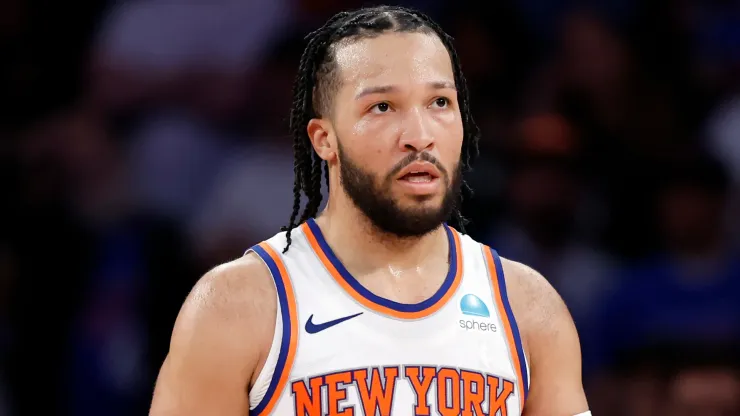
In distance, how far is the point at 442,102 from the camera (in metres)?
2.95

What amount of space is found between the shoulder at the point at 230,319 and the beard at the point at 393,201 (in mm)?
336

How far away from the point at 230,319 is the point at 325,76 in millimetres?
738

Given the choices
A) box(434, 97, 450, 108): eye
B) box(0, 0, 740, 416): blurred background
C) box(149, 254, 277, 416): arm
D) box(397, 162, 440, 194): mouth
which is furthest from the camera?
box(0, 0, 740, 416): blurred background

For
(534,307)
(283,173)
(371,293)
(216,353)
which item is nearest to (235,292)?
(216,353)

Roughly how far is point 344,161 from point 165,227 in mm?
2151

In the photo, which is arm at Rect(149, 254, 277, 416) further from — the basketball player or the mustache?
the mustache

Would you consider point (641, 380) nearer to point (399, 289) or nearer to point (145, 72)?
point (399, 289)

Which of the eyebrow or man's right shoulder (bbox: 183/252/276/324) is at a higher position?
the eyebrow

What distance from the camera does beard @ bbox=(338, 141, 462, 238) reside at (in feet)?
9.39

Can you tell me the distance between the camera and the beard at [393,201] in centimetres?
286

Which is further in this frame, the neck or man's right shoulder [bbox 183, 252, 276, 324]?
the neck

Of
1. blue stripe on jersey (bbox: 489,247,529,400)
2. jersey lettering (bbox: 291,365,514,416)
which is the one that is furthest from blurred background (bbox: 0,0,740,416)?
jersey lettering (bbox: 291,365,514,416)

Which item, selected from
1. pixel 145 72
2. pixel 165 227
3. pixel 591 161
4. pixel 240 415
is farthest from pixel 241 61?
pixel 240 415

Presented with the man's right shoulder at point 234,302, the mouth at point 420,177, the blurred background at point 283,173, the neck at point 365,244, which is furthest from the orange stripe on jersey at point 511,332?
the blurred background at point 283,173
